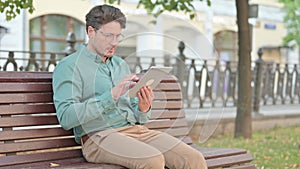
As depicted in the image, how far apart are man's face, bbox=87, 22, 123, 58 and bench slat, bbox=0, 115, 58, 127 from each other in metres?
0.61

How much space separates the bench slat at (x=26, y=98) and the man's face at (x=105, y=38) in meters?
0.55

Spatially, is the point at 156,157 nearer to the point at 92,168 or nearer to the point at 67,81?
the point at 92,168

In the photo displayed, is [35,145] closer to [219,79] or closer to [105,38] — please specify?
[105,38]

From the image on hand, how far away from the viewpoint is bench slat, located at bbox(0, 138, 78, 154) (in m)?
4.04

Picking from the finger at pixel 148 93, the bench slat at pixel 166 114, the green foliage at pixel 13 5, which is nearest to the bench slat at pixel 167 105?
the bench slat at pixel 166 114

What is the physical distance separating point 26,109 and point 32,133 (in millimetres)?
171

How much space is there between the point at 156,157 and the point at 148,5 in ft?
15.7

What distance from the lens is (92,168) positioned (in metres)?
3.75

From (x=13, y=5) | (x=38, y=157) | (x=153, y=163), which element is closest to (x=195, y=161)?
(x=153, y=163)

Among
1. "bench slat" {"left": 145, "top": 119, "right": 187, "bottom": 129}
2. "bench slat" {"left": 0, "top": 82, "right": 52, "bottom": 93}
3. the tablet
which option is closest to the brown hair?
the tablet

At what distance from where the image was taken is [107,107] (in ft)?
12.1

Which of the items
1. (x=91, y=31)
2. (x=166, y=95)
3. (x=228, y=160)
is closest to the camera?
(x=91, y=31)

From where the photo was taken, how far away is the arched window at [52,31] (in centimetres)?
1985

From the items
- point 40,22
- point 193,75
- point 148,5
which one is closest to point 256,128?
point 193,75
